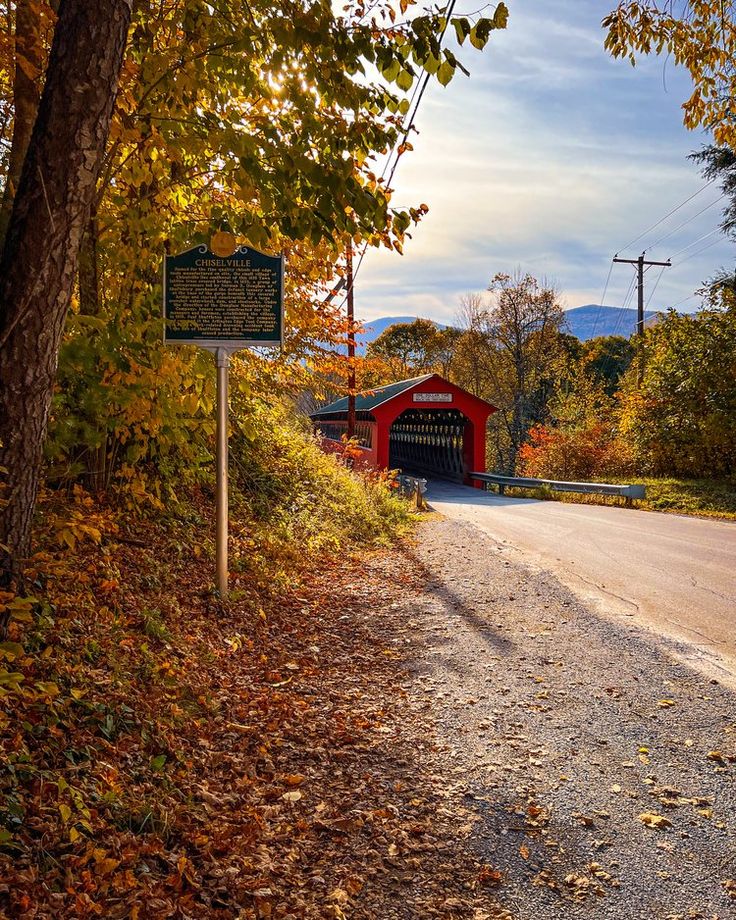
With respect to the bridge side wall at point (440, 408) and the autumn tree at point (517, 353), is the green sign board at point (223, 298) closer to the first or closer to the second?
the bridge side wall at point (440, 408)

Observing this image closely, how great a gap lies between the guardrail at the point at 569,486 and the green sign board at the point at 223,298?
1461 centimetres

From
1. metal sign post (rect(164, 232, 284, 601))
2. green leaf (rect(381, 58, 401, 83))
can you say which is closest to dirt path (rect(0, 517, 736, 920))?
metal sign post (rect(164, 232, 284, 601))

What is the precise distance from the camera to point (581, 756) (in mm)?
3951

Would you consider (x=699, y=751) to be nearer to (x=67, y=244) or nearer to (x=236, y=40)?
(x=67, y=244)

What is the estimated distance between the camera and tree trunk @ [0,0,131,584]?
11.2 ft

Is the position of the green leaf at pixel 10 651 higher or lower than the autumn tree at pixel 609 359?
lower

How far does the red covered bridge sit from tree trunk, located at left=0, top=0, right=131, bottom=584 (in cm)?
1621

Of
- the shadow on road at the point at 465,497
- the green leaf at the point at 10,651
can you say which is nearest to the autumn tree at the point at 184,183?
the green leaf at the point at 10,651

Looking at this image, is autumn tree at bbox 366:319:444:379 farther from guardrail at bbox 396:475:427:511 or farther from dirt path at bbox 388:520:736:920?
dirt path at bbox 388:520:736:920

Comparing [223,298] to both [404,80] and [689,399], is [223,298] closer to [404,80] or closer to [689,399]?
[404,80]

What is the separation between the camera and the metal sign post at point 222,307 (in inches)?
228

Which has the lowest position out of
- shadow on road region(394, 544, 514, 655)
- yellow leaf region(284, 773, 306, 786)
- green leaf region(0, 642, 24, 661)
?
yellow leaf region(284, 773, 306, 786)

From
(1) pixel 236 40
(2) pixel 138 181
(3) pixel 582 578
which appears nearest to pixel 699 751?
(3) pixel 582 578

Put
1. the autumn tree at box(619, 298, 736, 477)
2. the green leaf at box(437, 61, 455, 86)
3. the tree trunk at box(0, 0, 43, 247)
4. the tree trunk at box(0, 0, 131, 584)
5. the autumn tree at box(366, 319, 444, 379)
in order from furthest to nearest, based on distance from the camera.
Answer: the autumn tree at box(366, 319, 444, 379) < the autumn tree at box(619, 298, 736, 477) < the tree trunk at box(0, 0, 43, 247) < the green leaf at box(437, 61, 455, 86) < the tree trunk at box(0, 0, 131, 584)
